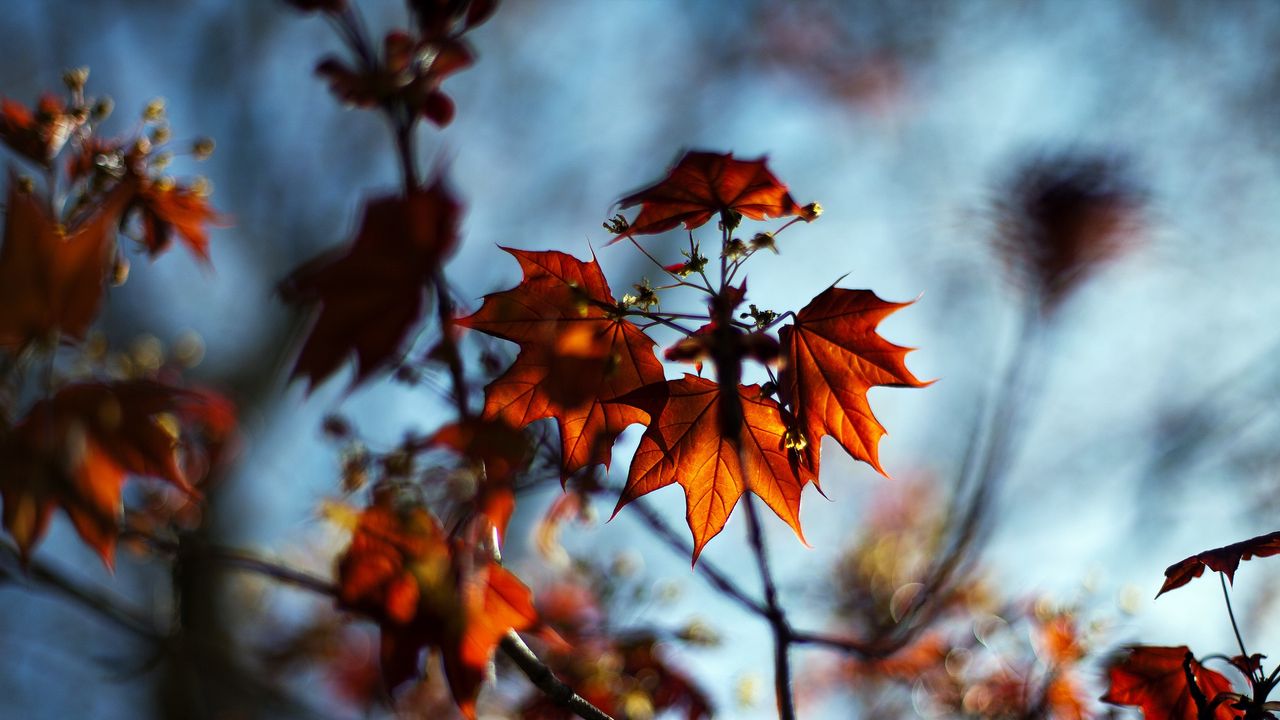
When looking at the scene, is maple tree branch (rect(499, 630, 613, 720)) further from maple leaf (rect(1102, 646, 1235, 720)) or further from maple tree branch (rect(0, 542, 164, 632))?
maple tree branch (rect(0, 542, 164, 632))

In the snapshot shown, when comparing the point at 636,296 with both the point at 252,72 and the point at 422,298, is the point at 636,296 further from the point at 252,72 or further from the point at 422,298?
the point at 252,72

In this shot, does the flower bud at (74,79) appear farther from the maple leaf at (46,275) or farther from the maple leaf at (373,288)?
the maple leaf at (373,288)

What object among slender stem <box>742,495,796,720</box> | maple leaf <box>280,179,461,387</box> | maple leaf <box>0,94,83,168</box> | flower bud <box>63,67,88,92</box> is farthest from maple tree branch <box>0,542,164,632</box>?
slender stem <box>742,495,796,720</box>

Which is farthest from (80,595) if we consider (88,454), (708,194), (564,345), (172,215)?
(708,194)

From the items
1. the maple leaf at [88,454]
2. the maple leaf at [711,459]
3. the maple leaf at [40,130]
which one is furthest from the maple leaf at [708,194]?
the maple leaf at [40,130]

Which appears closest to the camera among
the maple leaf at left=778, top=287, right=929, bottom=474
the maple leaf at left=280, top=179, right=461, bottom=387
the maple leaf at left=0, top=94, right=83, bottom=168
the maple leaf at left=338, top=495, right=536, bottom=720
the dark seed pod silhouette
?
the maple leaf at left=280, top=179, right=461, bottom=387

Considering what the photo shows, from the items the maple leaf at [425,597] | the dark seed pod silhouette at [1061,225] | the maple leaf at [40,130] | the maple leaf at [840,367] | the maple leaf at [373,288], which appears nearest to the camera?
the maple leaf at [373,288]

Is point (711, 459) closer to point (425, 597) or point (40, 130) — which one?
point (425, 597)
